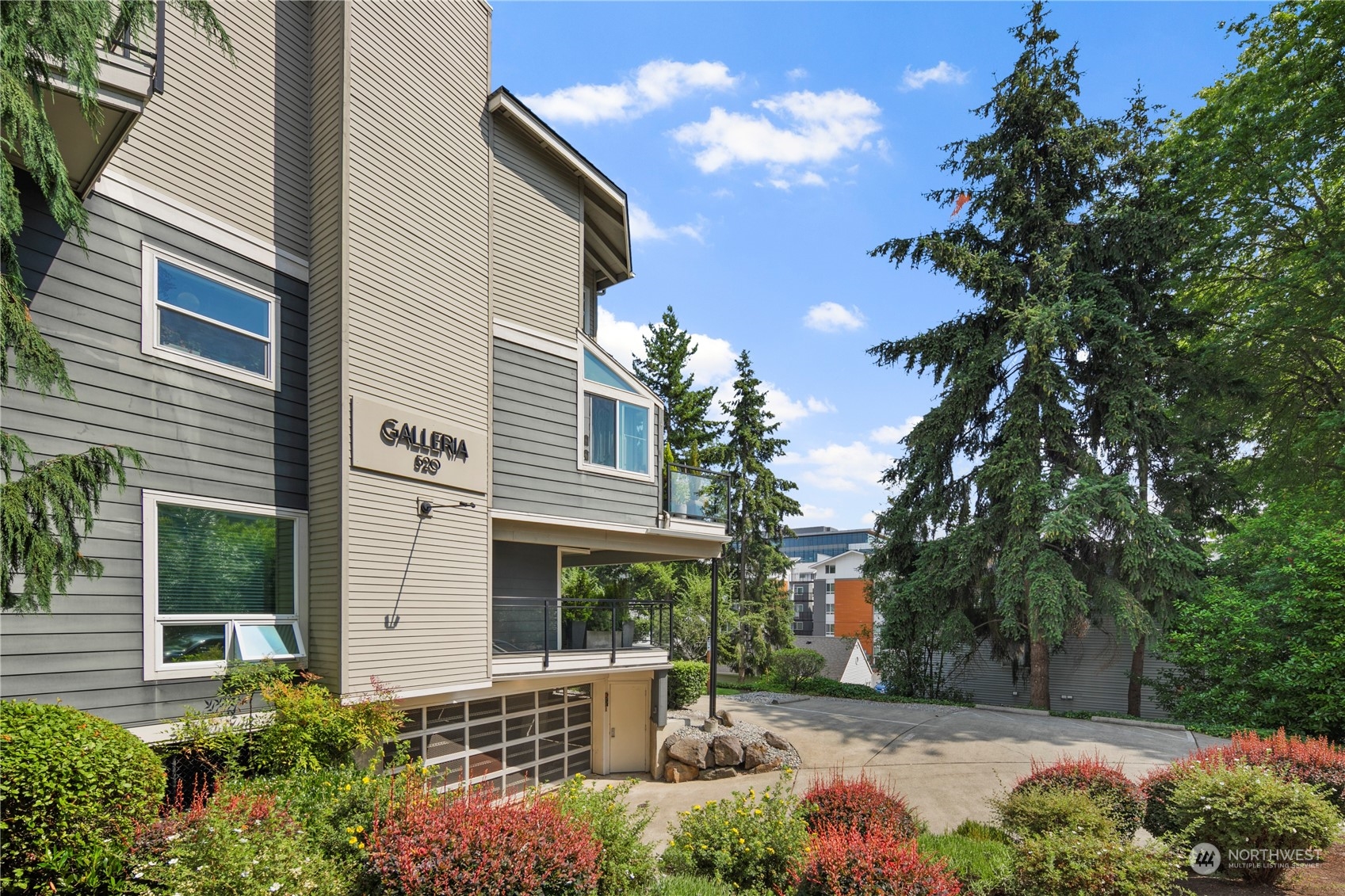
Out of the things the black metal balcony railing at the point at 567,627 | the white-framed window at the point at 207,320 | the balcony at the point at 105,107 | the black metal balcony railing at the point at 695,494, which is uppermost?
the balcony at the point at 105,107

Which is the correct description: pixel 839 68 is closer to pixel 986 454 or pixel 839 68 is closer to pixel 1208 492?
pixel 986 454

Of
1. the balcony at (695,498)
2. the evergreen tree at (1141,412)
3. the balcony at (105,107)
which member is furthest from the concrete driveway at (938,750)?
the balcony at (105,107)

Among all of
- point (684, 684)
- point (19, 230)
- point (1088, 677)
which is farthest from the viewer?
point (1088, 677)

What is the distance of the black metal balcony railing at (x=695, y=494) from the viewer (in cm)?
1331

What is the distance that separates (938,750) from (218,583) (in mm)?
11964

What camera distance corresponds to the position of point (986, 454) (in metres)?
20.3

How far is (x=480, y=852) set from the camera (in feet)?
17.4

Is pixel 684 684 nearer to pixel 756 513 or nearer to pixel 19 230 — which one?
pixel 756 513

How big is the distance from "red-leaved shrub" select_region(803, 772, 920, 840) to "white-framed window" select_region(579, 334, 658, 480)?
6.32m

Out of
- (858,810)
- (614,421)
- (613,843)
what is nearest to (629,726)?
(614,421)

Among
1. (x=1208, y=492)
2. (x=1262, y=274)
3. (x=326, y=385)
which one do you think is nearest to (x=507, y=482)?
(x=326, y=385)

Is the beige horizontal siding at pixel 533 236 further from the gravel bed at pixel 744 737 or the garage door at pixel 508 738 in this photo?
the gravel bed at pixel 744 737

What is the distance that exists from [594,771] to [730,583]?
13.0 meters
